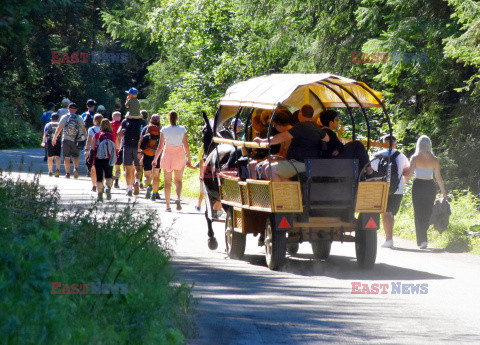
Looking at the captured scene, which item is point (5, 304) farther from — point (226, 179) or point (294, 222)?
point (226, 179)

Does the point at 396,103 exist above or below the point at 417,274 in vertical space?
above

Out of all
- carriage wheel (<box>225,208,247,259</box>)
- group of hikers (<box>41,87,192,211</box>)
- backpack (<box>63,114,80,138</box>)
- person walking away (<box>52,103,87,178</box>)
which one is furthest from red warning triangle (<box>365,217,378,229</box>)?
backpack (<box>63,114,80,138</box>)

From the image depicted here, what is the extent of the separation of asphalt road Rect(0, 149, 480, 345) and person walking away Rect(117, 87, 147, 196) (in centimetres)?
791

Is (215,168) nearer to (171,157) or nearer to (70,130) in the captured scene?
(171,157)

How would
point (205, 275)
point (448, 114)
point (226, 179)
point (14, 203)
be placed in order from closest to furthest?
point (14, 203)
point (205, 275)
point (226, 179)
point (448, 114)

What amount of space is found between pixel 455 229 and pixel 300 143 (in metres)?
4.73

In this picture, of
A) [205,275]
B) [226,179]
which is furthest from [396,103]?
[205,275]

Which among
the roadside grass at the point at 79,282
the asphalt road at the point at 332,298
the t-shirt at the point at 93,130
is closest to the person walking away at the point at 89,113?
the t-shirt at the point at 93,130

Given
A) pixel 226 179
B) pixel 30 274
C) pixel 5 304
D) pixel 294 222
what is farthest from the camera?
pixel 226 179

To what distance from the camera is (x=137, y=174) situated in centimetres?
2253

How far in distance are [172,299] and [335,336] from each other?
1419 millimetres

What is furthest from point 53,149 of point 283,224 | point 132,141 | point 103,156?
point 283,224

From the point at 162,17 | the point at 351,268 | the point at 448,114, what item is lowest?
the point at 351,268

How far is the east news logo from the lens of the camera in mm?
10156
